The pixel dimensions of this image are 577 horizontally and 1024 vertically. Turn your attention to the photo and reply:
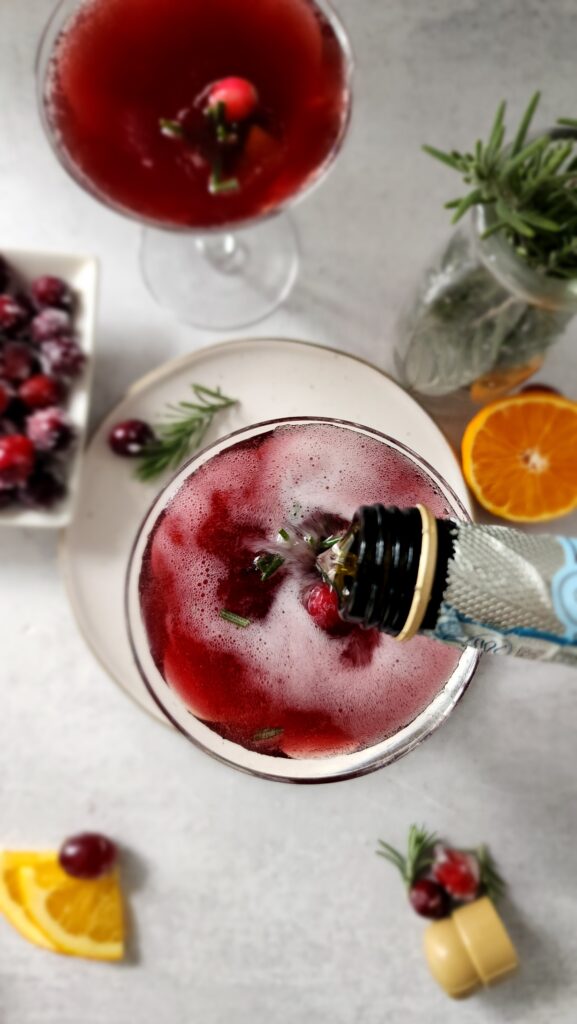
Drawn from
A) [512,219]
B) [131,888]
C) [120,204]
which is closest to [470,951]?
[131,888]

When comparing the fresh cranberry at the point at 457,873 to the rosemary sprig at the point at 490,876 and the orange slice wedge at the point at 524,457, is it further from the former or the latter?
the orange slice wedge at the point at 524,457

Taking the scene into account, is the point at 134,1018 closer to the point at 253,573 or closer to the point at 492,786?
the point at 492,786

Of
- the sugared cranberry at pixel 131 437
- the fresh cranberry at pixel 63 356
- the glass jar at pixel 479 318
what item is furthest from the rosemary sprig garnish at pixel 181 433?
the glass jar at pixel 479 318

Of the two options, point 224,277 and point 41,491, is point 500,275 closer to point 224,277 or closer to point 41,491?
point 224,277

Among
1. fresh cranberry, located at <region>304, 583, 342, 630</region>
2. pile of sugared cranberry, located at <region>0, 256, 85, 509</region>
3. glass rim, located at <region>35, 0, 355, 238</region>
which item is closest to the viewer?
fresh cranberry, located at <region>304, 583, 342, 630</region>

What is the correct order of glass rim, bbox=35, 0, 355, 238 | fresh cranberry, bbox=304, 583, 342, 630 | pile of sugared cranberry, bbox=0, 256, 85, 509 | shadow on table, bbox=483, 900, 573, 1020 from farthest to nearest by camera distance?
shadow on table, bbox=483, 900, 573, 1020
pile of sugared cranberry, bbox=0, 256, 85, 509
glass rim, bbox=35, 0, 355, 238
fresh cranberry, bbox=304, 583, 342, 630

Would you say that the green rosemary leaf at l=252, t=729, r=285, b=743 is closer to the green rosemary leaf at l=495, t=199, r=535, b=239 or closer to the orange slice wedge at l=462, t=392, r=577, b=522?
the orange slice wedge at l=462, t=392, r=577, b=522

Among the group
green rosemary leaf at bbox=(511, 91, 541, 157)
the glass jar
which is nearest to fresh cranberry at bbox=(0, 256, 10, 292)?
the glass jar
